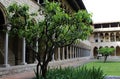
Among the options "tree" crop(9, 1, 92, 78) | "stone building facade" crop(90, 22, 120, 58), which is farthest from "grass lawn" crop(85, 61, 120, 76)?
"stone building facade" crop(90, 22, 120, 58)

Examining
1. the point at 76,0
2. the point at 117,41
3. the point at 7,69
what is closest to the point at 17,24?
the point at 7,69

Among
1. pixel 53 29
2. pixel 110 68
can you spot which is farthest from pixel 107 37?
pixel 53 29

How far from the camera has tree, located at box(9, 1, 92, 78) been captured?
10.5 metres

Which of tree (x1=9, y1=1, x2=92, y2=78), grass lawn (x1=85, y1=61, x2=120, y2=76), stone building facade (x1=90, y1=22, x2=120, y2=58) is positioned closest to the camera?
tree (x1=9, y1=1, x2=92, y2=78)

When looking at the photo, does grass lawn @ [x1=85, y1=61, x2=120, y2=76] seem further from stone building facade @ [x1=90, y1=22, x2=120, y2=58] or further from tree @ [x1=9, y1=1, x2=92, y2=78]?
stone building facade @ [x1=90, y1=22, x2=120, y2=58]

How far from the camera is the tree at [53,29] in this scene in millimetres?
10508

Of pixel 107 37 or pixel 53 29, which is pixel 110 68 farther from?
pixel 107 37

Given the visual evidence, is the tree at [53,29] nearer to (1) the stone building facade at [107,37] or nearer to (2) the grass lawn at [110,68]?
(2) the grass lawn at [110,68]

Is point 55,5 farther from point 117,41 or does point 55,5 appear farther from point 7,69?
point 117,41

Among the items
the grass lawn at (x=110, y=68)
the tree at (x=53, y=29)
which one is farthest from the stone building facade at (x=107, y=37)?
the tree at (x=53, y=29)

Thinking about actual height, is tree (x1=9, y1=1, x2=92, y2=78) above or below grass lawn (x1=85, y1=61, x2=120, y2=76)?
above

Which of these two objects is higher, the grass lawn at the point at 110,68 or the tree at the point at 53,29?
the tree at the point at 53,29

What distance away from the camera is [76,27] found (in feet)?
36.8

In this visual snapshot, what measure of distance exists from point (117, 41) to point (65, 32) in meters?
60.5
